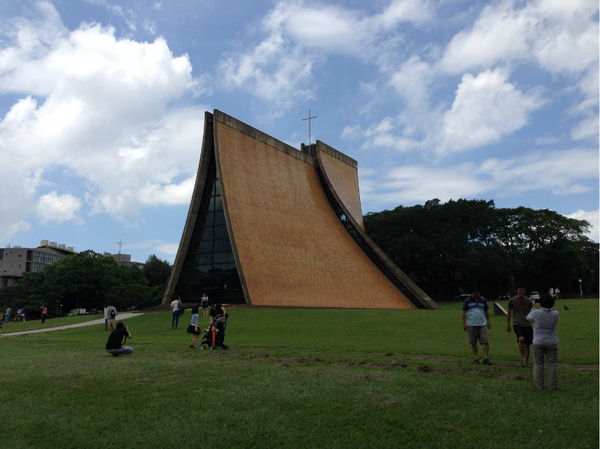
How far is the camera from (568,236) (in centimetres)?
5216

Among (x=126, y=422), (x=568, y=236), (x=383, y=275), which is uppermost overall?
(x=568, y=236)

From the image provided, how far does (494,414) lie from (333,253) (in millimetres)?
23180

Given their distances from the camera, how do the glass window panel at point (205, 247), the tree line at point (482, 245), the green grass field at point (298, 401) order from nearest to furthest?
the green grass field at point (298, 401), the glass window panel at point (205, 247), the tree line at point (482, 245)

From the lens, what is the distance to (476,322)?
297 inches

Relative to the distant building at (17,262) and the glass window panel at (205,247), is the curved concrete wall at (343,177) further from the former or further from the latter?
the distant building at (17,262)

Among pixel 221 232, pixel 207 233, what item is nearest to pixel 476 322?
pixel 221 232

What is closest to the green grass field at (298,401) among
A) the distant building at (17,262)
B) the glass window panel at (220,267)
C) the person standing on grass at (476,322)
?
the person standing on grass at (476,322)

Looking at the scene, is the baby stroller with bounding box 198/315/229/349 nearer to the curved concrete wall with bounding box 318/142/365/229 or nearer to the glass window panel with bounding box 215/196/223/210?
the glass window panel with bounding box 215/196/223/210

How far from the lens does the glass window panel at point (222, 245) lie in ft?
79.4

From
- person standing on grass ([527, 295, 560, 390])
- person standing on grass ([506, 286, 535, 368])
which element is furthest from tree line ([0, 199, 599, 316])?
person standing on grass ([527, 295, 560, 390])

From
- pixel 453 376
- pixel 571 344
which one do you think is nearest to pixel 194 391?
pixel 453 376

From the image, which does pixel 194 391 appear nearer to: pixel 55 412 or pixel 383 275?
pixel 55 412

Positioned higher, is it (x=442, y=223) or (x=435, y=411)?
(x=442, y=223)

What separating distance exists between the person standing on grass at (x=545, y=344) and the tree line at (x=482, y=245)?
34.0m
